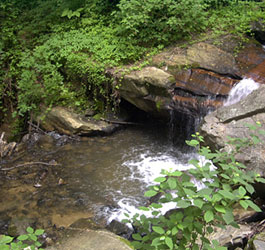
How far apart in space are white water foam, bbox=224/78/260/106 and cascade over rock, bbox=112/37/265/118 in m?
0.10

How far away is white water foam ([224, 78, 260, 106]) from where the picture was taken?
5.76m

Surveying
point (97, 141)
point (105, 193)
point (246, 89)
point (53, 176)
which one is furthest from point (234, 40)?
point (53, 176)

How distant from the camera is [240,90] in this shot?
5.80 m

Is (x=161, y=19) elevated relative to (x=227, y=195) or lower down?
elevated

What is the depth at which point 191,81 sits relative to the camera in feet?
20.6

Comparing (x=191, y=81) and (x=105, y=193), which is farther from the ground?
(x=191, y=81)

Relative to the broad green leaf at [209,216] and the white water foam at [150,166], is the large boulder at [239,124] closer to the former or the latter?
the white water foam at [150,166]

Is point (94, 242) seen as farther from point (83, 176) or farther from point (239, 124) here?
point (239, 124)

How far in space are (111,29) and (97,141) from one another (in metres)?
3.29

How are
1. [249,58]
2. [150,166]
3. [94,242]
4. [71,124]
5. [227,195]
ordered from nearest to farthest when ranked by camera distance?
1. [227,195]
2. [94,242]
3. [150,166]
4. [249,58]
5. [71,124]

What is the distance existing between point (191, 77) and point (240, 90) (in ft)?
3.61

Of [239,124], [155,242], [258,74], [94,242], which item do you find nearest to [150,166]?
[239,124]

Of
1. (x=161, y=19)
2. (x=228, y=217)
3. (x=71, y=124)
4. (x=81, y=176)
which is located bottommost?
(x=81, y=176)

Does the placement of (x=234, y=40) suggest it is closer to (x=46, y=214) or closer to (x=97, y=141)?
(x=97, y=141)
